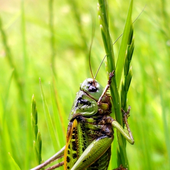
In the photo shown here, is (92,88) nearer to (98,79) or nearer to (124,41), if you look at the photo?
(124,41)

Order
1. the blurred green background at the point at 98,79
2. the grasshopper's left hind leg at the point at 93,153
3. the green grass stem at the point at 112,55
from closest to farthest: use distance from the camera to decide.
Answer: the green grass stem at the point at 112,55, the grasshopper's left hind leg at the point at 93,153, the blurred green background at the point at 98,79

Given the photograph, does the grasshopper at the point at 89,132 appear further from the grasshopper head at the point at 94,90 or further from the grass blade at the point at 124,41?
the grass blade at the point at 124,41

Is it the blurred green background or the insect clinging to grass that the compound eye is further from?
the blurred green background

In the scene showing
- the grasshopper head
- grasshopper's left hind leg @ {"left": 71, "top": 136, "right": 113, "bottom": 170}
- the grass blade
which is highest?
the grass blade

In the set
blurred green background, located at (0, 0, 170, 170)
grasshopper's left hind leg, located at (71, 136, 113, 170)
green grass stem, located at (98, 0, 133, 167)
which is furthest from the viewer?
blurred green background, located at (0, 0, 170, 170)

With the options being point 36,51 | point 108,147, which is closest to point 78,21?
point 108,147

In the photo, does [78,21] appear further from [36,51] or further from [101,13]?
[36,51]

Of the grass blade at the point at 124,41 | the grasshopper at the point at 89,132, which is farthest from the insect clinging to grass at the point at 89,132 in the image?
the grass blade at the point at 124,41

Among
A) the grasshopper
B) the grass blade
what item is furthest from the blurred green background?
the grass blade
